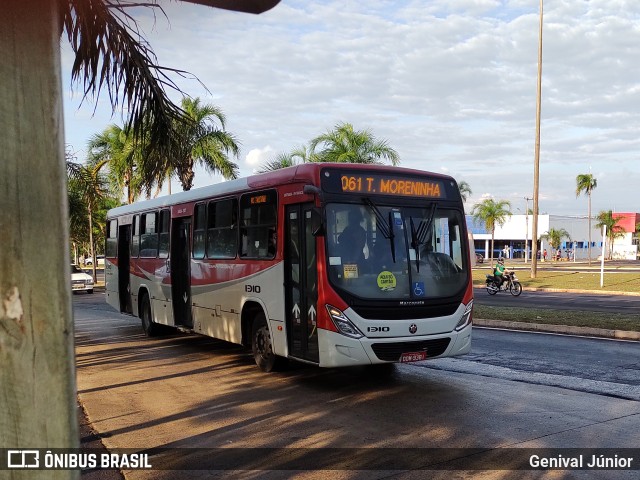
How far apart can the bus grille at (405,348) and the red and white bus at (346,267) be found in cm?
1

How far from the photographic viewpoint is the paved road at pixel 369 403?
634 cm

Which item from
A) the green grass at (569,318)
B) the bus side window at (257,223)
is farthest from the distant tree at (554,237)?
the bus side window at (257,223)

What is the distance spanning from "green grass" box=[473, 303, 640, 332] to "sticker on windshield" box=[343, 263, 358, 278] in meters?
8.13

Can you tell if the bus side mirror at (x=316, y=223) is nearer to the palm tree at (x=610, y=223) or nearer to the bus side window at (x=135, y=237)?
the bus side window at (x=135, y=237)

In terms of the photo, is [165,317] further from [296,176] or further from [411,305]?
[411,305]

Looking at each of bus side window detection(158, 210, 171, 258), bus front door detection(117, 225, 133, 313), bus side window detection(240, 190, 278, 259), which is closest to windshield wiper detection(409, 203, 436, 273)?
bus side window detection(240, 190, 278, 259)

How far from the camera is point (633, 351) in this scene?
38.0ft

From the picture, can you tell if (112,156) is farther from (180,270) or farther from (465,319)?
(465,319)

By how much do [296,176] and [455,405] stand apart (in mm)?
3707

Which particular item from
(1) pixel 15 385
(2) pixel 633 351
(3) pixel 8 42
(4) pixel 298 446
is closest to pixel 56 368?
(1) pixel 15 385

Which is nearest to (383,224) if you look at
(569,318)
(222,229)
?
(222,229)

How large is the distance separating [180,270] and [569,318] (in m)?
9.59

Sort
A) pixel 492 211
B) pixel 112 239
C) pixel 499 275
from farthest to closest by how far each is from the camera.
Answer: pixel 492 211 < pixel 499 275 < pixel 112 239

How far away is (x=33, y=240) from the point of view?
6.82 feet
